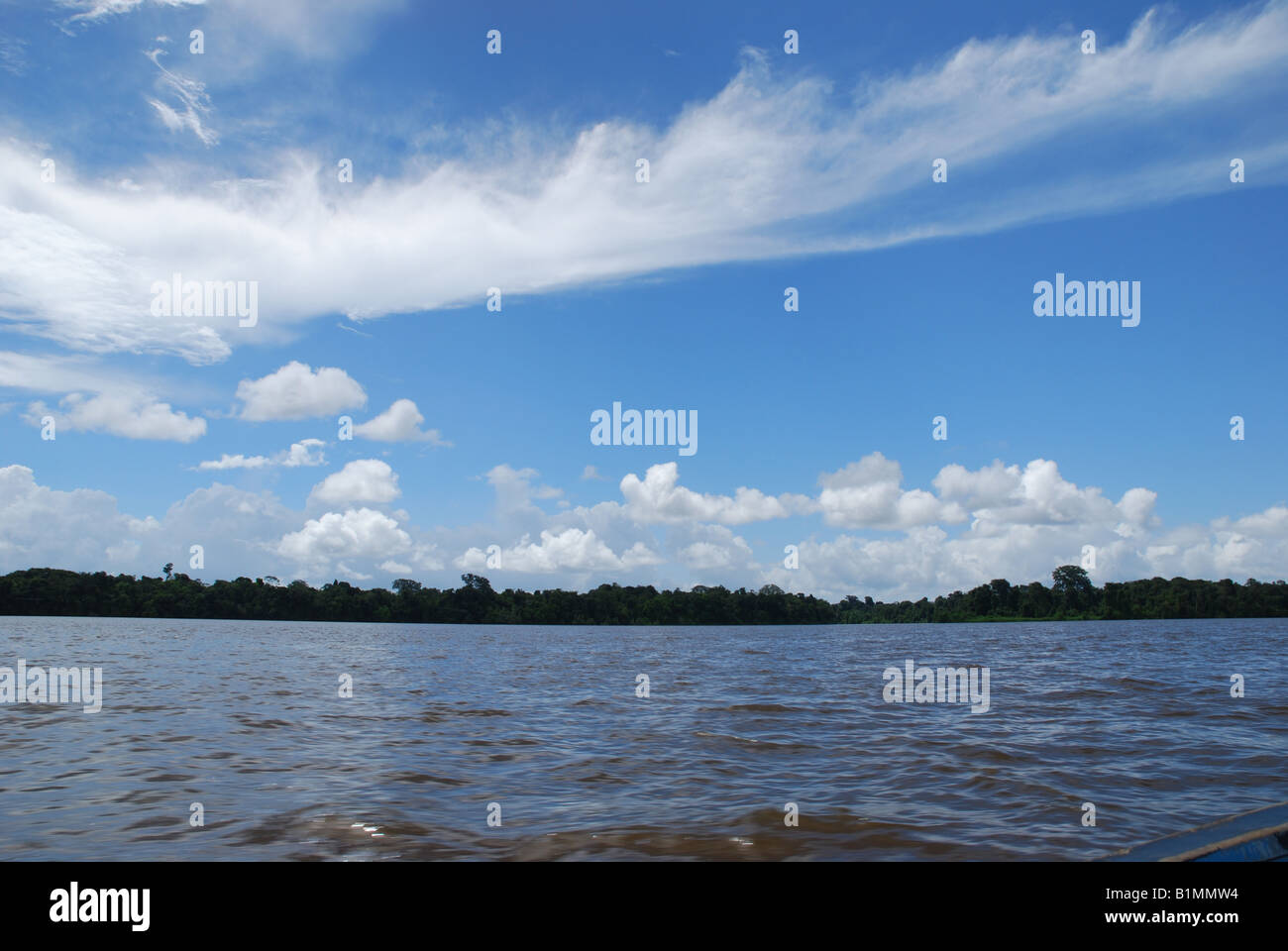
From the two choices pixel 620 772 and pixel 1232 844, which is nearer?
pixel 1232 844

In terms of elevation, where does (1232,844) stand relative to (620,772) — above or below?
above

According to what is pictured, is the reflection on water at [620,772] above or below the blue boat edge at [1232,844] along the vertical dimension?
below

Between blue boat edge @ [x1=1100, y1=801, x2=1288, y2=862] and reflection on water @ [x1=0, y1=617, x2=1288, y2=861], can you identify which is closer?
blue boat edge @ [x1=1100, y1=801, x2=1288, y2=862]

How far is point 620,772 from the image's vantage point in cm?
1432

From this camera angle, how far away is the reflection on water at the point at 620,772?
991cm

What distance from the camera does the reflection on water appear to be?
32.5ft

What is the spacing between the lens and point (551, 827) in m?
10.6

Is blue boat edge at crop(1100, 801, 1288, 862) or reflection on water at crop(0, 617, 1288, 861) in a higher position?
blue boat edge at crop(1100, 801, 1288, 862)
